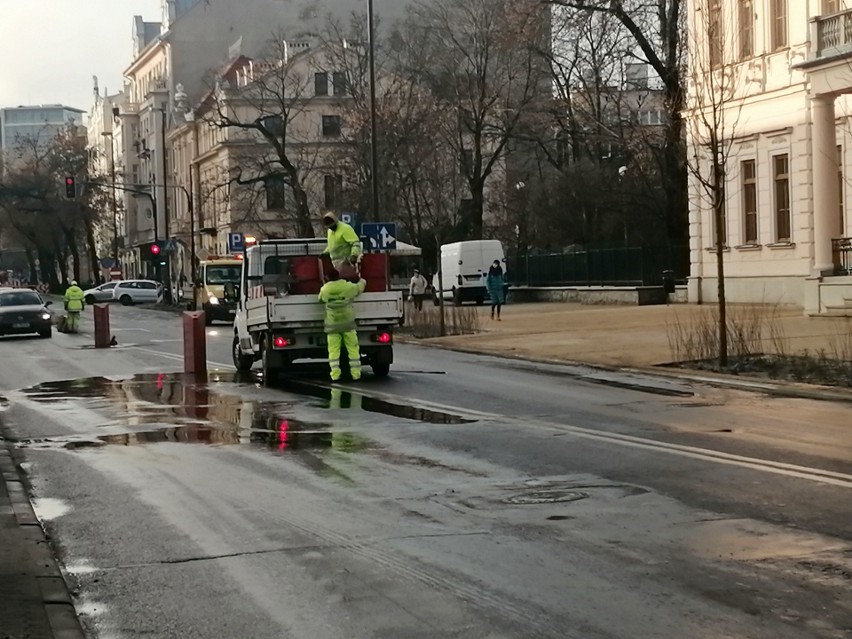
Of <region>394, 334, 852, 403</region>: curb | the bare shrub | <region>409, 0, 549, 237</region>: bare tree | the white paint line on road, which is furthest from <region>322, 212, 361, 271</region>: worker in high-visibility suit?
<region>409, 0, 549, 237</region>: bare tree

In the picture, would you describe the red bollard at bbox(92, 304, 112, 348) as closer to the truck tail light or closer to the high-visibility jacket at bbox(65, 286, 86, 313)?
the high-visibility jacket at bbox(65, 286, 86, 313)

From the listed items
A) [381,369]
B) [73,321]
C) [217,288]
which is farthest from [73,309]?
[381,369]

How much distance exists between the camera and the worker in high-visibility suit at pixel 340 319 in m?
19.7

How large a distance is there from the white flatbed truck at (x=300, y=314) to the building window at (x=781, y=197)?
19.0m

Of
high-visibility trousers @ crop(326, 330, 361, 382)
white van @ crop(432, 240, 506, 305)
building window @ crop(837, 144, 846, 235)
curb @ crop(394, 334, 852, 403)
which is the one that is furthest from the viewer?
white van @ crop(432, 240, 506, 305)

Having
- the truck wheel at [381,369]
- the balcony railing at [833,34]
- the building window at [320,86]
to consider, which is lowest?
the truck wheel at [381,369]

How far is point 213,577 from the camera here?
7477 millimetres

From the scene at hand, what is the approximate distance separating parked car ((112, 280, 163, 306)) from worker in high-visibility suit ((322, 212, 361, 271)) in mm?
61774

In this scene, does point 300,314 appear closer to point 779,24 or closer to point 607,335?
point 607,335

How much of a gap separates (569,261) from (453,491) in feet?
139

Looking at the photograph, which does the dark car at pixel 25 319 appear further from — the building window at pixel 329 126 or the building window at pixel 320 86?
the building window at pixel 320 86

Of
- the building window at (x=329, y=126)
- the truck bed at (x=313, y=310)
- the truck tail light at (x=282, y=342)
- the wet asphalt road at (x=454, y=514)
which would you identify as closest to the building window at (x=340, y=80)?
the building window at (x=329, y=126)

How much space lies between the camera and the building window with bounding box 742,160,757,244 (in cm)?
3947

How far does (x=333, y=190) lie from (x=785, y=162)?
26.8 meters
